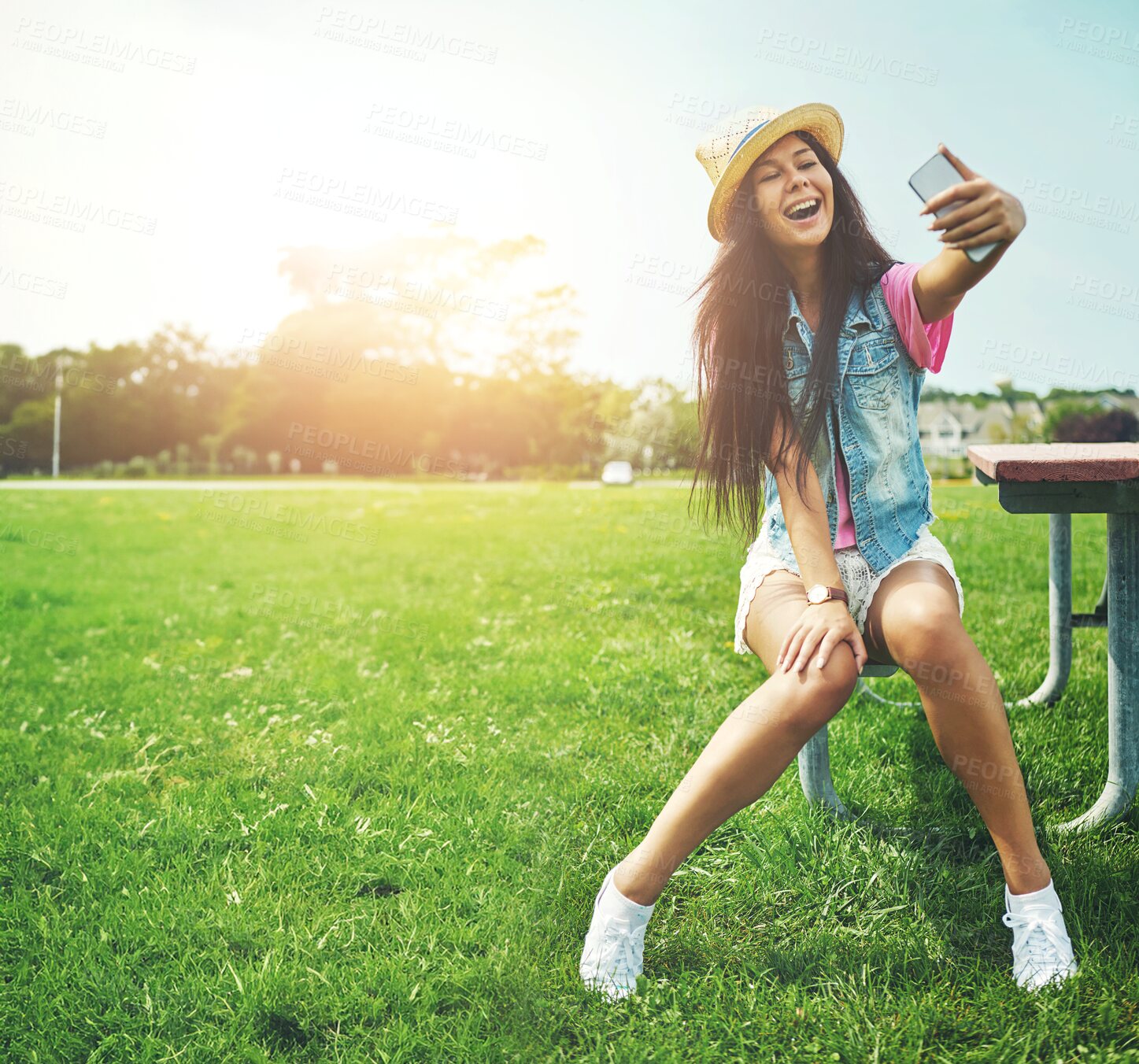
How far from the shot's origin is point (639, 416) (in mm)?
34469

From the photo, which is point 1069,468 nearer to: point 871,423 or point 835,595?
point 871,423

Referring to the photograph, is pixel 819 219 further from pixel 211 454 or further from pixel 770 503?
pixel 211 454

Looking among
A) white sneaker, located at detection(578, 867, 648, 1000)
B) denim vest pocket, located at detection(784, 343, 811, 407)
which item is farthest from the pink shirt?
white sneaker, located at detection(578, 867, 648, 1000)

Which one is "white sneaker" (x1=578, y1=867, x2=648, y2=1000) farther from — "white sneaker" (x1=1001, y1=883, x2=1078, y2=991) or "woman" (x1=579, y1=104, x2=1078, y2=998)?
"white sneaker" (x1=1001, y1=883, x2=1078, y2=991)

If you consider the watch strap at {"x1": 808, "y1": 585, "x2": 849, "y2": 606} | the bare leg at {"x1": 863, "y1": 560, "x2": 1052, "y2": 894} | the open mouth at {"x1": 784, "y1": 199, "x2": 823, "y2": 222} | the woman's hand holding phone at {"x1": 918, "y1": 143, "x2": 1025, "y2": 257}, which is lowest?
the bare leg at {"x1": 863, "y1": 560, "x2": 1052, "y2": 894}

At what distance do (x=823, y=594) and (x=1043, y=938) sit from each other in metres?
0.81

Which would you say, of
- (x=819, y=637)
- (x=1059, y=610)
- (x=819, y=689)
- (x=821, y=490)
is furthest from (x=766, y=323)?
(x=1059, y=610)

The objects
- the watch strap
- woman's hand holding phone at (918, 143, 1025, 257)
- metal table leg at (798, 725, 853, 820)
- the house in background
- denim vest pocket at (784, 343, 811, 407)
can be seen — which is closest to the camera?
woman's hand holding phone at (918, 143, 1025, 257)

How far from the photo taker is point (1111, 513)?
2285 millimetres

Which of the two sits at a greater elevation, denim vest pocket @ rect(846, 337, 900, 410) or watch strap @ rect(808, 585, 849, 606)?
denim vest pocket @ rect(846, 337, 900, 410)

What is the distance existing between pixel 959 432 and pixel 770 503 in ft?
197

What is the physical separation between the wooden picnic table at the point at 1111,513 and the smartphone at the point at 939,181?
55 cm

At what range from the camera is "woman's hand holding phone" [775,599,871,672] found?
185 centimetres

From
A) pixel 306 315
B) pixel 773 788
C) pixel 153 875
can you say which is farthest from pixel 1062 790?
pixel 306 315
